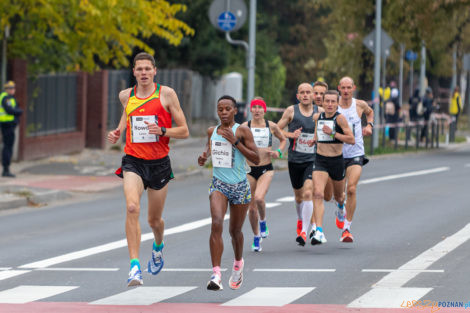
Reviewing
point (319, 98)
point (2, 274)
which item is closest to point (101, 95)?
point (319, 98)

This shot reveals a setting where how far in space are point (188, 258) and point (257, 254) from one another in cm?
80

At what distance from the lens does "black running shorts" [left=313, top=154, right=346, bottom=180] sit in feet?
44.8

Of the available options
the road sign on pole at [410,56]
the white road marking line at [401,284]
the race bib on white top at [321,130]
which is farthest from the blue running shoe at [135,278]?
the road sign on pole at [410,56]

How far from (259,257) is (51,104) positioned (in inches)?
644

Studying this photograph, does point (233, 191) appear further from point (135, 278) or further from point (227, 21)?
point (227, 21)

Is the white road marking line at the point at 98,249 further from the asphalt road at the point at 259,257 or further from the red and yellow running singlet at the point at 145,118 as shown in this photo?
the red and yellow running singlet at the point at 145,118

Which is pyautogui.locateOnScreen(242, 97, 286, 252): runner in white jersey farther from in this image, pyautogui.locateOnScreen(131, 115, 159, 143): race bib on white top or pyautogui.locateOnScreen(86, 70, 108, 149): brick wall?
pyautogui.locateOnScreen(86, 70, 108, 149): brick wall

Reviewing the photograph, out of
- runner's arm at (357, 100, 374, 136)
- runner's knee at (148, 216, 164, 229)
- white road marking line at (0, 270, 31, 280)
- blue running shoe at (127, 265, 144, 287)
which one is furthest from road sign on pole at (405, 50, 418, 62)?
blue running shoe at (127, 265, 144, 287)

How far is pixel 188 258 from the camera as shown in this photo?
41.5ft

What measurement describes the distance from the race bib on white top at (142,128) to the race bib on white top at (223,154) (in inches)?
23.2

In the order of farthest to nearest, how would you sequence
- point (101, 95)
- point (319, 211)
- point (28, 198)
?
point (101, 95) < point (28, 198) < point (319, 211)

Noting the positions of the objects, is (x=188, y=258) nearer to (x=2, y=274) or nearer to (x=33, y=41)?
(x=2, y=274)

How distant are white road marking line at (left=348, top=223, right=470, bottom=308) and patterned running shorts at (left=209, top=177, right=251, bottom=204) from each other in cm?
134

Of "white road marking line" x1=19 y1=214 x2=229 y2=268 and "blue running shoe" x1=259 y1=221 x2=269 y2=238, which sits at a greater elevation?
"blue running shoe" x1=259 y1=221 x2=269 y2=238
